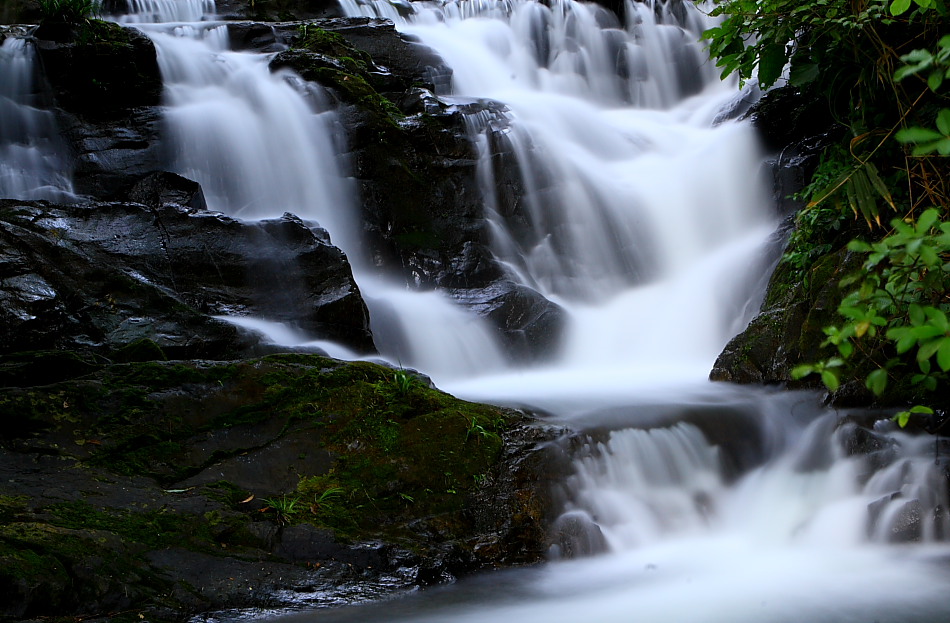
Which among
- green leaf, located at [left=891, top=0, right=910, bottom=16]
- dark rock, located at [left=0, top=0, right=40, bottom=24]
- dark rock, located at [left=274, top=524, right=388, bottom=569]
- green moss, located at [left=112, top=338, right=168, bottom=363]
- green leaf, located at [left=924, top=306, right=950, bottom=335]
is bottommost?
dark rock, located at [left=274, top=524, right=388, bottom=569]

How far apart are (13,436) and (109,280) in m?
2.46

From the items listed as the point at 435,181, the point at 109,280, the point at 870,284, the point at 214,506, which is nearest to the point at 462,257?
the point at 435,181

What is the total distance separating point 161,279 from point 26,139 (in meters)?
3.61

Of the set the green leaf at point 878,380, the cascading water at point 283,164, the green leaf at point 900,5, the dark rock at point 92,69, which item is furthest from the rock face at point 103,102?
the green leaf at point 878,380

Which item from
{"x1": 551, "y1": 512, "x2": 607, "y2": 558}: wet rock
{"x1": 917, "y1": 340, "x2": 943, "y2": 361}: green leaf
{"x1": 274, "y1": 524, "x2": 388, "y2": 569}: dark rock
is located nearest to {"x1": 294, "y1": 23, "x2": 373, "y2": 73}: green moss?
{"x1": 551, "y1": 512, "x2": 607, "y2": 558}: wet rock

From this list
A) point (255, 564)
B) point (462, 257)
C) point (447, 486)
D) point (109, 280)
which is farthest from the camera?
point (462, 257)

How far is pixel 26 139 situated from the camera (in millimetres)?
8398

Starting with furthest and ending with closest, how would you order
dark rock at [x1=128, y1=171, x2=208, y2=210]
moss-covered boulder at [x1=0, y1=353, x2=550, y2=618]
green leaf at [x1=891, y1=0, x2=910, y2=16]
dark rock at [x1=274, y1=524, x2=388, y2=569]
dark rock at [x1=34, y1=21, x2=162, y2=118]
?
dark rock at [x1=34, y1=21, x2=162, y2=118]
dark rock at [x1=128, y1=171, x2=208, y2=210]
dark rock at [x1=274, y1=524, x2=388, y2=569]
moss-covered boulder at [x1=0, y1=353, x2=550, y2=618]
green leaf at [x1=891, y1=0, x2=910, y2=16]

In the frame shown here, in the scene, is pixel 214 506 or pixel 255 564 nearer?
pixel 255 564

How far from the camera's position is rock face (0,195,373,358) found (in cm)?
547

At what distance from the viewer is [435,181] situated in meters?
9.52

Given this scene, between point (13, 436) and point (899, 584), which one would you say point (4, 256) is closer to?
point (13, 436)

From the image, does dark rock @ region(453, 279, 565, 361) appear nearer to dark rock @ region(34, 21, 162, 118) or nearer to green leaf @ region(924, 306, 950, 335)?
dark rock @ region(34, 21, 162, 118)

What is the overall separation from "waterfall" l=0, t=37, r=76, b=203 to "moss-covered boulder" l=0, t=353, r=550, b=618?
450 centimetres
